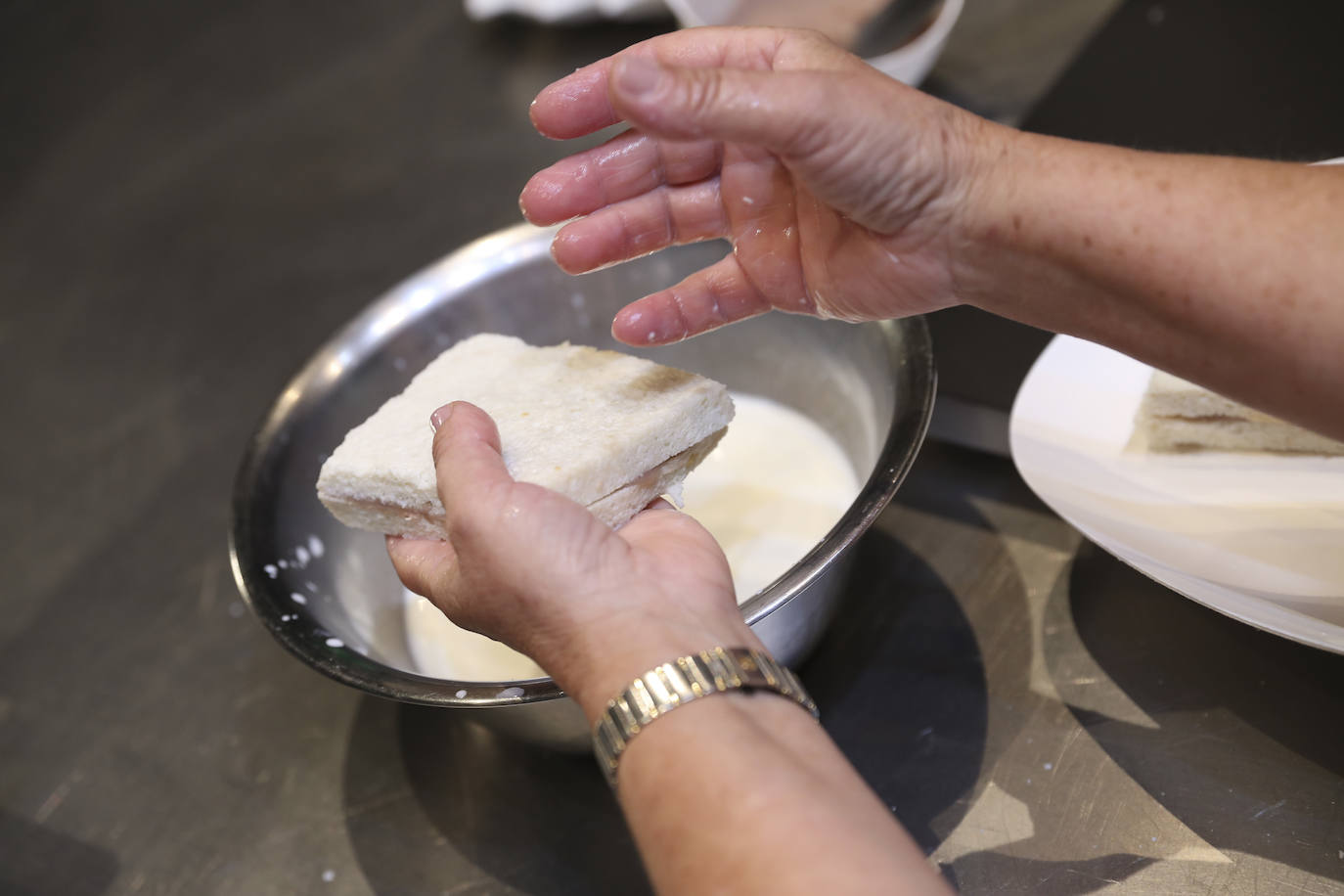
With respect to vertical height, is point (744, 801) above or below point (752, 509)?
above

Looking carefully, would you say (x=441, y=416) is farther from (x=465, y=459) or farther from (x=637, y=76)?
(x=637, y=76)

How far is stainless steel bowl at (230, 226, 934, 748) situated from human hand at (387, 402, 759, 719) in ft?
0.32

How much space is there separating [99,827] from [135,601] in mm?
400

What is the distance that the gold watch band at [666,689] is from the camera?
77 cm

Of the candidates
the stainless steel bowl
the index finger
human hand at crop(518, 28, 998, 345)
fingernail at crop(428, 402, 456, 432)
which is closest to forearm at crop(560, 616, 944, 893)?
the stainless steel bowl

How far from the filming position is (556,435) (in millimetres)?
1090

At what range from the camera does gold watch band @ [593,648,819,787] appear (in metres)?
0.77

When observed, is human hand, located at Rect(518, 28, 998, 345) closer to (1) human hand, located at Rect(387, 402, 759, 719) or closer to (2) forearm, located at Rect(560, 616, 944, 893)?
(1) human hand, located at Rect(387, 402, 759, 719)

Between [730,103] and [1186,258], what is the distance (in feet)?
1.35

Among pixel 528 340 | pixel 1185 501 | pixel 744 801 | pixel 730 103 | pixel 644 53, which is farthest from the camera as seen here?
pixel 528 340

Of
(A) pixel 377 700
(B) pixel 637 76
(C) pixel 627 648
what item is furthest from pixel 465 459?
(A) pixel 377 700

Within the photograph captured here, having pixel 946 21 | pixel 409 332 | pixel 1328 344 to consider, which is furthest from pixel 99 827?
pixel 946 21

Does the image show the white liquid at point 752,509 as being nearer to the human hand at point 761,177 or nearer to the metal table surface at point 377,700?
the metal table surface at point 377,700

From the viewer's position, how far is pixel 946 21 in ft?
6.09
